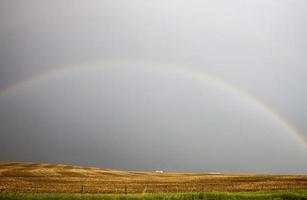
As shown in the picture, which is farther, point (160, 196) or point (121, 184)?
point (121, 184)

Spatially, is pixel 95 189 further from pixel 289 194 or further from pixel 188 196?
pixel 289 194

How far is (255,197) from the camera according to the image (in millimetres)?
37156

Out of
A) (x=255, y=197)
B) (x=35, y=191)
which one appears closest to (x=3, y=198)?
(x=35, y=191)

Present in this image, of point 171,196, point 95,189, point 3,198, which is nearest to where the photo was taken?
point 3,198

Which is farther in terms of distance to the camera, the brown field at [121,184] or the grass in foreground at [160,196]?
the brown field at [121,184]

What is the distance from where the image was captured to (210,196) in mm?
35469

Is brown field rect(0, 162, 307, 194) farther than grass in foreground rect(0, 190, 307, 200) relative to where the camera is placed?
Yes

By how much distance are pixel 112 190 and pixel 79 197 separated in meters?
8.65

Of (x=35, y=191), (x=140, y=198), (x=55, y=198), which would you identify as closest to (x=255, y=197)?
(x=140, y=198)

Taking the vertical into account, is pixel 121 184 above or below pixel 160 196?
above

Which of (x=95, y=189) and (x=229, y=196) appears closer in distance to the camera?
(x=229, y=196)

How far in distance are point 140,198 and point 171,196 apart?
269 cm

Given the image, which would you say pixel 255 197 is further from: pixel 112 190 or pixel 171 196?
pixel 112 190

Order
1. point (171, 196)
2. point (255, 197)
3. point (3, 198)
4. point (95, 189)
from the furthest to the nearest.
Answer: point (95, 189)
point (255, 197)
point (171, 196)
point (3, 198)
